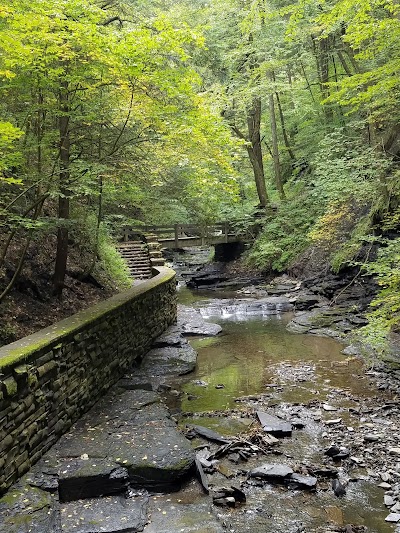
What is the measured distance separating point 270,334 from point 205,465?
7458 millimetres

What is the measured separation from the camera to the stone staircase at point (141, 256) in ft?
50.8

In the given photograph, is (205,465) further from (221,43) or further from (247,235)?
(247,235)

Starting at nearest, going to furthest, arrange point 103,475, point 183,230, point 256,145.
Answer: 1. point 103,475
2. point 183,230
3. point 256,145

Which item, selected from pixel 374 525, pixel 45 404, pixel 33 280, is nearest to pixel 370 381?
pixel 374 525

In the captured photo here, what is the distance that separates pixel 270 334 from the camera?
12508mm

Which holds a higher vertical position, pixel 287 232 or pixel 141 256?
pixel 287 232

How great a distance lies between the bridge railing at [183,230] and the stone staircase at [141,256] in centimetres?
143

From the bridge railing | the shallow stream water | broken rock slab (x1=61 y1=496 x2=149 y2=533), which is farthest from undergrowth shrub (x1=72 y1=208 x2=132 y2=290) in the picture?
the bridge railing

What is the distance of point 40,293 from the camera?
25.6ft

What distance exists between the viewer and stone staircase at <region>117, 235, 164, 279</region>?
15472 millimetres

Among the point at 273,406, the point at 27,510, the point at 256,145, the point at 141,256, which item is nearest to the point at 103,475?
the point at 27,510

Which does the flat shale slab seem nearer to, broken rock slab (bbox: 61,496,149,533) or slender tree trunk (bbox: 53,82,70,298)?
broken rock slab (bbox: 61,496,149,533)

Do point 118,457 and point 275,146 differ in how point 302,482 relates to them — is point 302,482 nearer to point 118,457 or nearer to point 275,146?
point 118,457

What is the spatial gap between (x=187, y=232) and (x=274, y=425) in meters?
17.4
